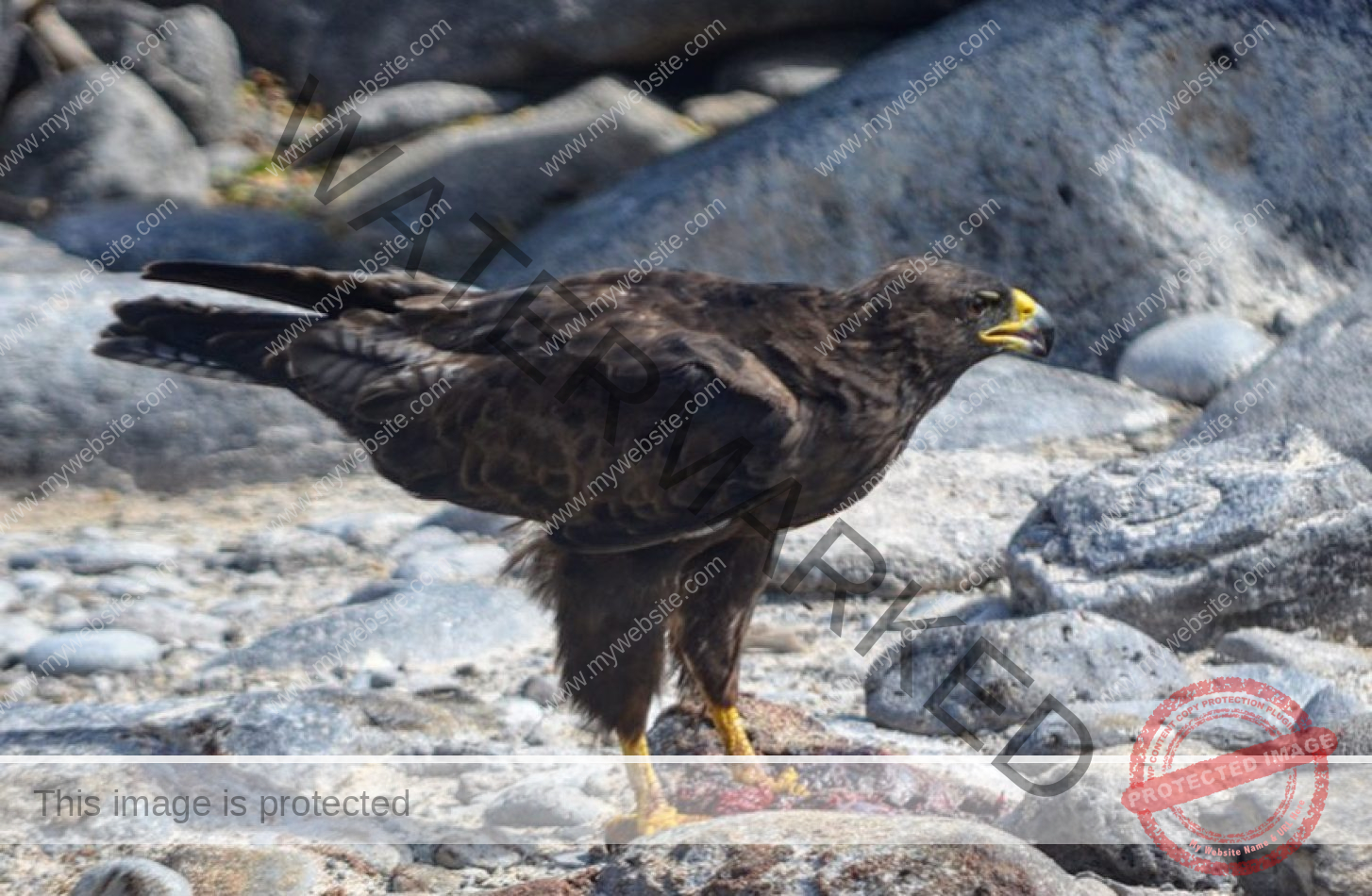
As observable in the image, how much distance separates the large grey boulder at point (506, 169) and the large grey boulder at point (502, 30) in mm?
616

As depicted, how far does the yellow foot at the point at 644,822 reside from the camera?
488 centimetres

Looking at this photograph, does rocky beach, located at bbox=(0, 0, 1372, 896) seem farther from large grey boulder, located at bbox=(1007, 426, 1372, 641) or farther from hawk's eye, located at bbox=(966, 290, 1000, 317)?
hawk's eye, located at bbox=(966, 290, 1000, 317)

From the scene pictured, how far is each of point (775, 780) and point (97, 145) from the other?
7.42m

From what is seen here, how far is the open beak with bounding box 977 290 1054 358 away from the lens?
16.6 ft

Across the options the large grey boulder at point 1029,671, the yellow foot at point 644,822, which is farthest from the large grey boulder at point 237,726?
the large grey boulder at point 1029,671

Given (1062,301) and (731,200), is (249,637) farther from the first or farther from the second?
(1062,301)

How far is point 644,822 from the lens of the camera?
16.1 feet

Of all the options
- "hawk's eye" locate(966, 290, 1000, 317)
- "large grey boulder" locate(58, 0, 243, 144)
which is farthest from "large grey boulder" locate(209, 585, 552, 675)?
"large grey boulder" locate(58, 0, 243, 144)

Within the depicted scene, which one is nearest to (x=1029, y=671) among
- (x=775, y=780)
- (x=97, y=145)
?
(x=775, y=780)

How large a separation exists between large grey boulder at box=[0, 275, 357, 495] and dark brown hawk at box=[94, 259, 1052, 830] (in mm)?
3052

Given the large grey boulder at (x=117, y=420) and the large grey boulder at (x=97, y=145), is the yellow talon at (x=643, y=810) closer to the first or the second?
the large grey boulder at (x=117, y=420)

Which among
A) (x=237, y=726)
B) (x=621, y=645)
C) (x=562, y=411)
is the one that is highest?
(x=562, y=411)

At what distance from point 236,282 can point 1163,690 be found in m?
3.16

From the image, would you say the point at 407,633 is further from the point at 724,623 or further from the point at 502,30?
the point at 502,30
